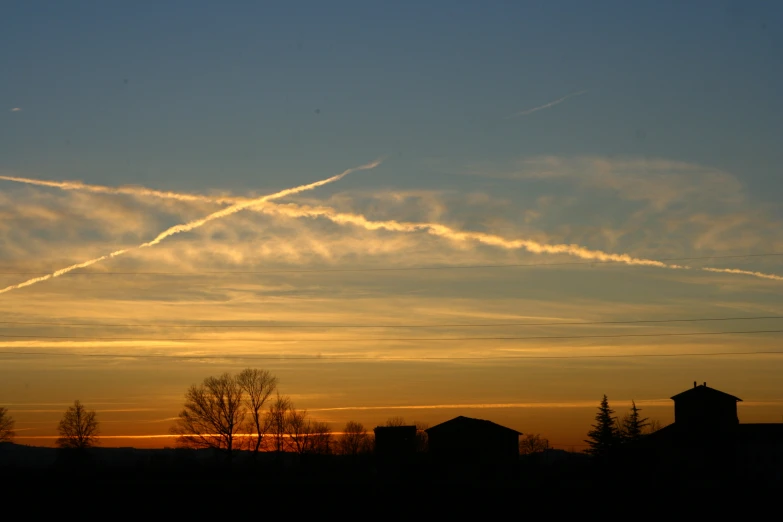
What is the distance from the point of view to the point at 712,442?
88.8 metres

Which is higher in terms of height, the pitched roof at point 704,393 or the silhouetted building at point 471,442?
the pitched roof at point 704,393

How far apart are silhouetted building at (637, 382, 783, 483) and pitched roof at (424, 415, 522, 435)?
15.6 metres

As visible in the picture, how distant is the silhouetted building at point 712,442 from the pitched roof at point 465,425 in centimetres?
1564

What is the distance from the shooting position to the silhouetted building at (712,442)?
84.2 m

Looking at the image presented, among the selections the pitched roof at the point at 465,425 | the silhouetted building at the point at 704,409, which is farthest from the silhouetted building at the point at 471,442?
the silhouetted building at the point at 704,409

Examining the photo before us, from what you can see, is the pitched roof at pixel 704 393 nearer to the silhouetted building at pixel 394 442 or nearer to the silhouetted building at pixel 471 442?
the silhouetted building at pixel 471 442

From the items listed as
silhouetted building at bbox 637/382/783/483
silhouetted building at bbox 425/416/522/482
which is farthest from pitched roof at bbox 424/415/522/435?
silhouetted building at bbox 637/382/783/483

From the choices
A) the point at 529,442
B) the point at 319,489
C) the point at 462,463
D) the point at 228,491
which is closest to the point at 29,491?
the point at 228,491

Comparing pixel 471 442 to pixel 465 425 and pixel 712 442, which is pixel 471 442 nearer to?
pixel 465 425

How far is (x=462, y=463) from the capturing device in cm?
9112

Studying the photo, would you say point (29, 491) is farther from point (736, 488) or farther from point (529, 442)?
point (529, 442)

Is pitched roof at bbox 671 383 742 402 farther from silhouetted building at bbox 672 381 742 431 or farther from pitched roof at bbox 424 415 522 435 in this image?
pitched roof at bbox 424 415 522 435

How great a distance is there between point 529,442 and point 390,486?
105 metres

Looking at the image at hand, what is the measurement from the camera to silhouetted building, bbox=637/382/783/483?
3314 inches
